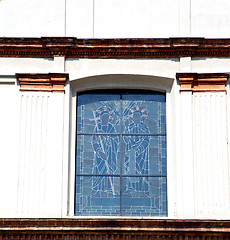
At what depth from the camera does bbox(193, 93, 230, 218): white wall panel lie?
56.2 ft

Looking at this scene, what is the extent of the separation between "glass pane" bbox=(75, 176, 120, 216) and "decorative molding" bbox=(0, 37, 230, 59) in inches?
95.0

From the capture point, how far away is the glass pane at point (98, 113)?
18188 mm

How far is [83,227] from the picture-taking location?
1645 centimetres

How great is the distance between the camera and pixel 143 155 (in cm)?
1800

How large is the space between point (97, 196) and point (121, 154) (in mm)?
949

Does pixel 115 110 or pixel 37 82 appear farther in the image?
pixel 115 110

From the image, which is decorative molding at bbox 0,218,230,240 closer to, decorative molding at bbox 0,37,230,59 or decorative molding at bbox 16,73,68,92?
decorative molding at bbox 16,73,68,92

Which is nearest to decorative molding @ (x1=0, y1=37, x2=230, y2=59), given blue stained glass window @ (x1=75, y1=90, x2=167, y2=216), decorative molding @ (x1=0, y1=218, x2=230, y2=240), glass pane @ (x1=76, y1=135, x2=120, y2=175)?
blue stained glass window @ (x1=75, y1=90, x2=167, y2=216)

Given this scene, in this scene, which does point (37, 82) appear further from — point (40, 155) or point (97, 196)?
point (97, 196)

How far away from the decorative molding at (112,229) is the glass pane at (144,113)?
234cm
